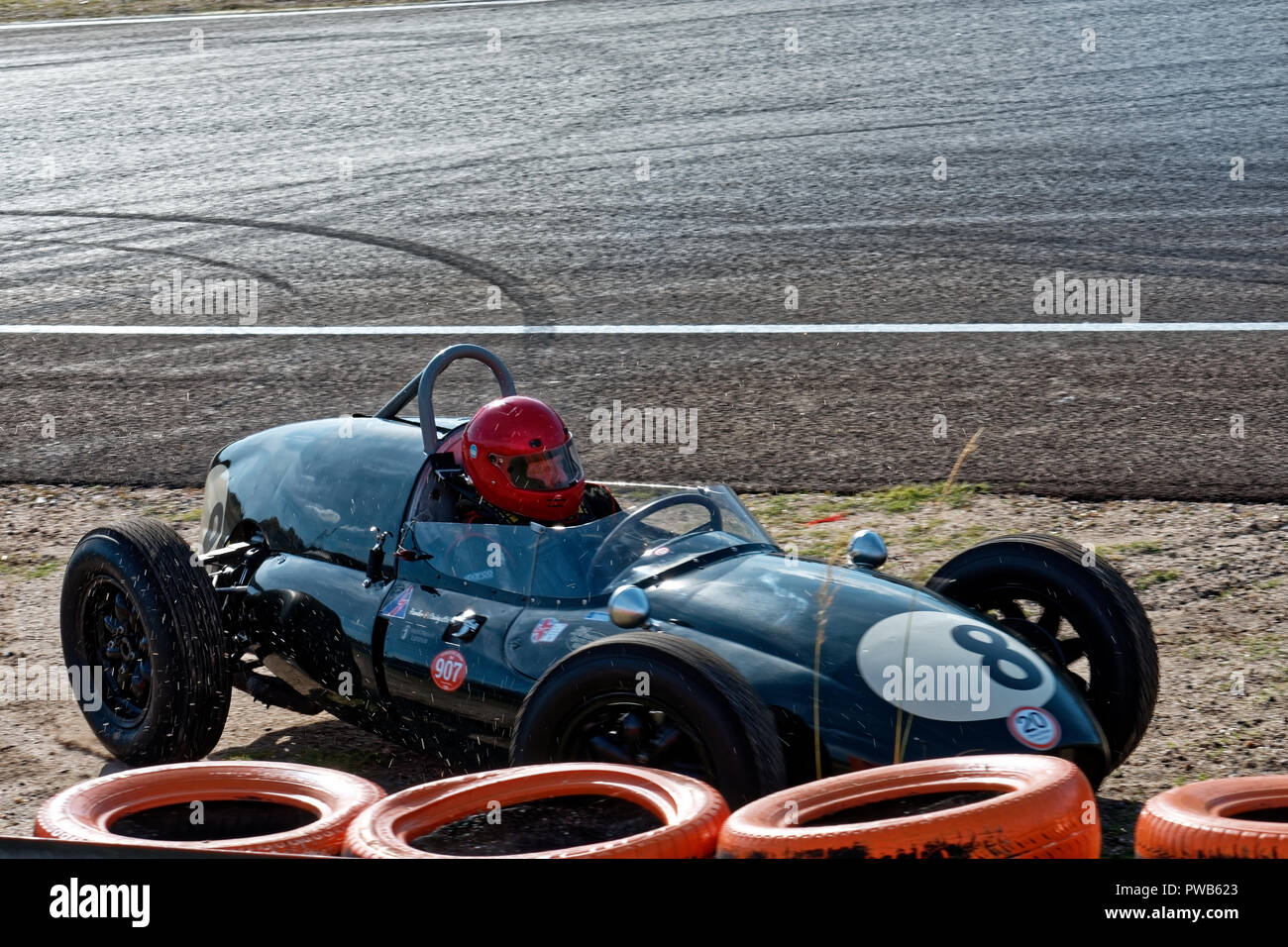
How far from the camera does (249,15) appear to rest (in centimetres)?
2248

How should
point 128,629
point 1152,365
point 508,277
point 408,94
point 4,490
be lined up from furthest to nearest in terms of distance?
point 408,94 < point 508,277 < point 1152,365 < point 4,490 < point 128,629

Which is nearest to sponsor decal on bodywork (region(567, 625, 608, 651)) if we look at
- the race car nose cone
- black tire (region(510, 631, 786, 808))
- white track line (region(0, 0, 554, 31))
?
black tire (region(510, 631, 786, 808))

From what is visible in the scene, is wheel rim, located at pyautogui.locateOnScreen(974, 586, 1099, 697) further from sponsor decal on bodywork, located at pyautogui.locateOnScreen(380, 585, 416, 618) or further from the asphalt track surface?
the asphalt track surface

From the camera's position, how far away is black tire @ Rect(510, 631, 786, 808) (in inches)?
173

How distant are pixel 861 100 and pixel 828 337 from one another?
6.47 metres

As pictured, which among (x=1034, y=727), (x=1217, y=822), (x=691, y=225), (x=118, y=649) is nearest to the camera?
(x=1217, y=822)

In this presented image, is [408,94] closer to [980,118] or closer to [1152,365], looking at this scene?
[980,118]

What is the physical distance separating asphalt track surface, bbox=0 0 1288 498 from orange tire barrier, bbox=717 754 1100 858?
4763 mm

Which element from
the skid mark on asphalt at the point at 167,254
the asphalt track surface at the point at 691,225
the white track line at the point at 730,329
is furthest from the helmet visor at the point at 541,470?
the skid mark on asphalt at the point at 167,254

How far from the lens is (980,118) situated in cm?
1619

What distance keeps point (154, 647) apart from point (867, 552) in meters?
2.77

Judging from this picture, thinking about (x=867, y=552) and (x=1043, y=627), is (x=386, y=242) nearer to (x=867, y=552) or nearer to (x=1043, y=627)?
(x=867, y=552)

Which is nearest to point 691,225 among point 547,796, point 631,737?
point 631,737
